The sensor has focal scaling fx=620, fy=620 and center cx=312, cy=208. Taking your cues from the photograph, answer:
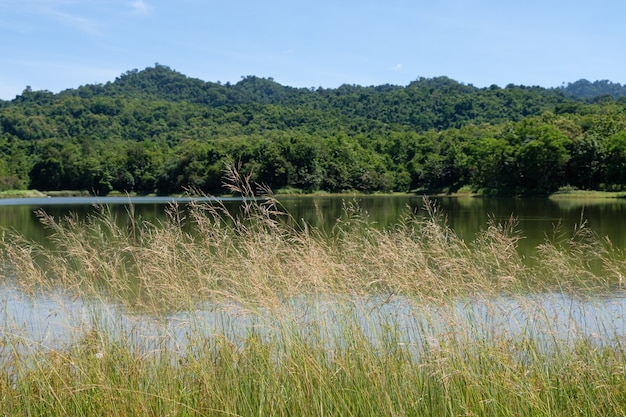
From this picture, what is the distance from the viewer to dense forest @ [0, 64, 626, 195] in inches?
2982

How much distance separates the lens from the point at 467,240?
73.6 feet

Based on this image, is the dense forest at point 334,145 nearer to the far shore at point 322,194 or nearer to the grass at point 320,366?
the far shore at point 322,194

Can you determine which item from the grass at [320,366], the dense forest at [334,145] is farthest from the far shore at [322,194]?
the grass at [320,366]

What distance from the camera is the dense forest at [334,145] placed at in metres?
75.8

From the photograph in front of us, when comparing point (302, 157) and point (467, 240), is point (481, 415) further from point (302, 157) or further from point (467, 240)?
point (302, 157)

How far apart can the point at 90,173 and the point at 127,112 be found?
57745mm

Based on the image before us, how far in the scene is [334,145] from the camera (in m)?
108

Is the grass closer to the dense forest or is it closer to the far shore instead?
the dense forest

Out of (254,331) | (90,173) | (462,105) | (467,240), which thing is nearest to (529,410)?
(254,331)

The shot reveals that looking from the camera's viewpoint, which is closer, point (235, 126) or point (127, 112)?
point (235, 126)

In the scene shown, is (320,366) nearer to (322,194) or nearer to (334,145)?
(322,194)

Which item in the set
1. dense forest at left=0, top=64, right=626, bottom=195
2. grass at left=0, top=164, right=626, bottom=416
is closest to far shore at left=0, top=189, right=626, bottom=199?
dense forest at left=0, top=64, right=626, bottom=195

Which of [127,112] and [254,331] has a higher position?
[127,112]

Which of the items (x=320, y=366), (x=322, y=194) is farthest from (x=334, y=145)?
(x=320, y=366)
